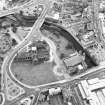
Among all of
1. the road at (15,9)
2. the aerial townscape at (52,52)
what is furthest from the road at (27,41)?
the road at (15,9)

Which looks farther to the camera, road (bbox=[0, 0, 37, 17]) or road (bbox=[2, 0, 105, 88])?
road (bbox=[0, 0, 37, 17])

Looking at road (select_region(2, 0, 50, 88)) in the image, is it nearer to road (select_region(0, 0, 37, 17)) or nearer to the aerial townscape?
the aerial townscape

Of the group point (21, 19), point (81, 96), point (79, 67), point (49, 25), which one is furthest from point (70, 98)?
point (21, 19)

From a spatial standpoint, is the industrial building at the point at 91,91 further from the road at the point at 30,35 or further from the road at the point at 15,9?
the road at the point at 15,9

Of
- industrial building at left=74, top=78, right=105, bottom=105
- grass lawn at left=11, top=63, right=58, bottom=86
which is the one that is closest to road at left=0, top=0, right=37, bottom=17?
grass lawn at left=11, top=63, right=58, bottom=86

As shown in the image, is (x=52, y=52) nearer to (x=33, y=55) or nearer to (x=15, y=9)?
(x=33, y=55)

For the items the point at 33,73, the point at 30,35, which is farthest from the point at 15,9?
the point at 33,73

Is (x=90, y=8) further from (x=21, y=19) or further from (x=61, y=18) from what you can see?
(x=21, y=19)

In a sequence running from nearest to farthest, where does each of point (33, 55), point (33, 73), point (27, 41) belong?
point (33, 73), point (33, 55), point (27, 41)
